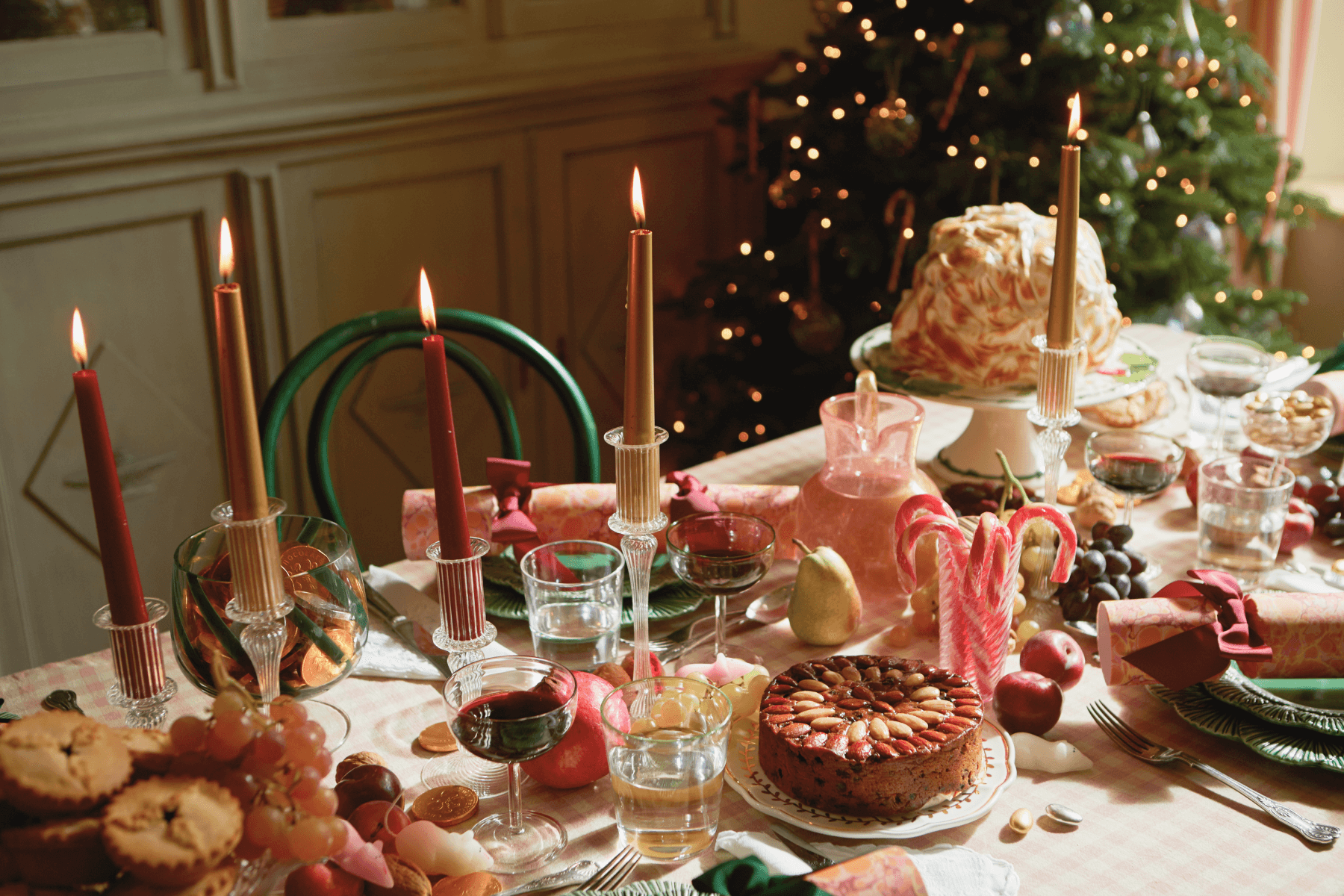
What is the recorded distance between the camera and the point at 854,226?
2740 millimetres

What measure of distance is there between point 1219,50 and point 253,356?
2.42 m

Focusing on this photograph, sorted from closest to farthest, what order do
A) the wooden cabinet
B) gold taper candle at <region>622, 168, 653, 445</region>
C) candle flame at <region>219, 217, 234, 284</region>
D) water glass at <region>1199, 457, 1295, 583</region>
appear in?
1. candle flame at <region>219, 217, 234, 284</region>
2. gold taper candle at <region>622, 168, 653, 445</region>
3. water glass at <region>1199, 457, 1295, 583</region>
4. the wooden cabinet

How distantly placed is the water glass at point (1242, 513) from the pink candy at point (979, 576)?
34 cm

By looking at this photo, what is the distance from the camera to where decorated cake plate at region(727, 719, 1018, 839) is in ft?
2.79

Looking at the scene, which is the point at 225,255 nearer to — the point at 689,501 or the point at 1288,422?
the point at 689,501

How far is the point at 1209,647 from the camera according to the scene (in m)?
1.00

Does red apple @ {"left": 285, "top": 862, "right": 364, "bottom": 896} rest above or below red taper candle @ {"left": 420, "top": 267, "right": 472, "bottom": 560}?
below

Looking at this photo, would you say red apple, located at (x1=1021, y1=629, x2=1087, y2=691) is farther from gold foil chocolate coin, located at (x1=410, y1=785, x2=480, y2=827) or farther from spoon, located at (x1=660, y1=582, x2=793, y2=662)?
gold foil chocolate coin, located at (x1=410, y1=785, x2=480, y2=827)

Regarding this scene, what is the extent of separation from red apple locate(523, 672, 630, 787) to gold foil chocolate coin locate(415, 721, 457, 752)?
93mm

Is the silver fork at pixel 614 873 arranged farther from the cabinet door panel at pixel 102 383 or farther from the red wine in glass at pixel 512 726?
the cabinet door panel at pixel 102 383

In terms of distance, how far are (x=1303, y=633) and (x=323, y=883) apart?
2.76 ft

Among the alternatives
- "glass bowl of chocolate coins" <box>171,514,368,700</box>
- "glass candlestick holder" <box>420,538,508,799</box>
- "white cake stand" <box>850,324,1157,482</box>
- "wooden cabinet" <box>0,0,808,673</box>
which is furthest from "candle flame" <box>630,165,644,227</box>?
"wooden cabinet" <box>0,0,808,673</box>

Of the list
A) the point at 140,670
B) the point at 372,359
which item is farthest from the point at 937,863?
the point at 372,359

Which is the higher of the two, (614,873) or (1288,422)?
(1288,422)
